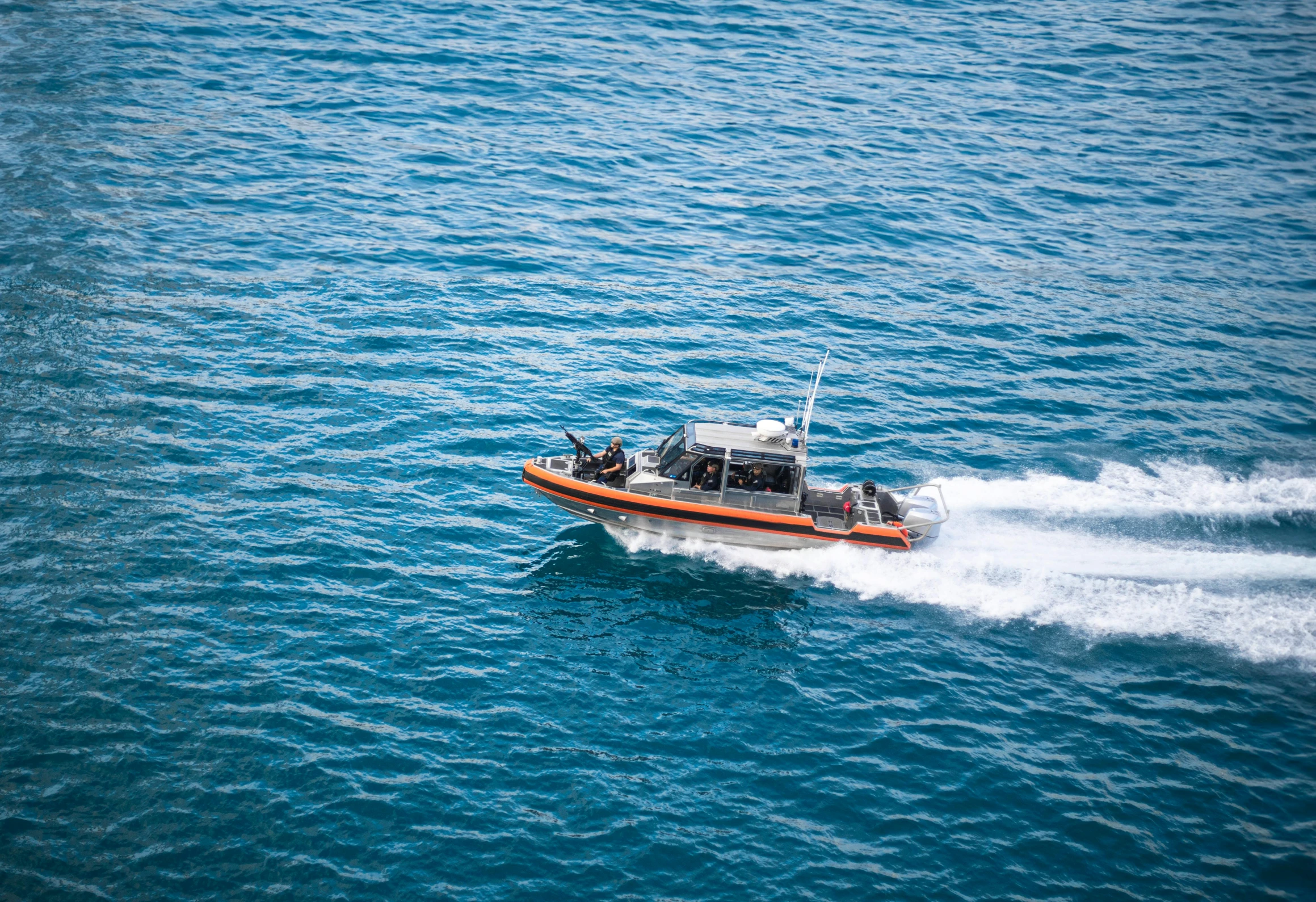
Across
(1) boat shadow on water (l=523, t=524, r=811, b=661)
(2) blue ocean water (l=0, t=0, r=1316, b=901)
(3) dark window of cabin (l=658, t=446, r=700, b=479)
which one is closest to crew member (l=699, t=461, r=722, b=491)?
(3) dark window of cabin (l=658, t=446, r=700, b=479)

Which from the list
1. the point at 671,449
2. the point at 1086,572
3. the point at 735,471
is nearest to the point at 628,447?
the point at 671,449

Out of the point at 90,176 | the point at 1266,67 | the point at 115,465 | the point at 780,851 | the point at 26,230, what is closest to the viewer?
the point at 780,851

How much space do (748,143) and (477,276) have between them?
1980 cm

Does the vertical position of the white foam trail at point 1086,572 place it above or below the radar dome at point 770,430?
below

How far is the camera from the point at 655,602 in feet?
91.7

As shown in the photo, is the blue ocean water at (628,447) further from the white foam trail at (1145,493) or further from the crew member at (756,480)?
the crew member at (756,480)

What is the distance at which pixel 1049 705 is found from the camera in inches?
989

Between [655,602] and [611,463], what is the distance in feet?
14.7

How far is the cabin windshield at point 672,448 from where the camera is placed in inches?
1172

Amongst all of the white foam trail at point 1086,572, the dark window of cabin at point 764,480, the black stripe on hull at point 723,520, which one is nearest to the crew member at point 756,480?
the dark window of cabin at point 764,480

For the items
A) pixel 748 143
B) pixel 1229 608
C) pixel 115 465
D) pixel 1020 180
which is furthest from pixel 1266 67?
pixel 115 465

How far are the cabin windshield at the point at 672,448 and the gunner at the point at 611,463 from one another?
1.16 m

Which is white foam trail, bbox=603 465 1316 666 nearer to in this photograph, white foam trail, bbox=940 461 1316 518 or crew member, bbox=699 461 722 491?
white foam trail, bbox=940 461 1316 518

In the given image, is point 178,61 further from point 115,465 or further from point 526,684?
point 526,684
